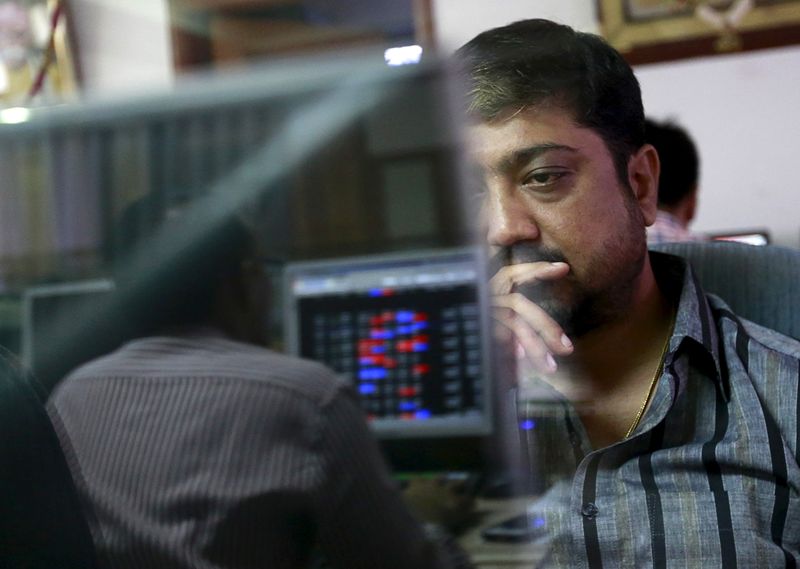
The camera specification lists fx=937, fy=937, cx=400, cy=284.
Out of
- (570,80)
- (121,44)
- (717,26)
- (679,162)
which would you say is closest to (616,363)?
(570,80)

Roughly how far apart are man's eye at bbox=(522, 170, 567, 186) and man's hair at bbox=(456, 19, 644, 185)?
1.7 inches

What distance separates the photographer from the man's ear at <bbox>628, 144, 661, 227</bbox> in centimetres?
70

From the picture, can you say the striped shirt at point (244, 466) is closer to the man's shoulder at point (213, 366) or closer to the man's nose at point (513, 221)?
the man's shoulder at point (213, 366)

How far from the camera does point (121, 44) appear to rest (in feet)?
1.48

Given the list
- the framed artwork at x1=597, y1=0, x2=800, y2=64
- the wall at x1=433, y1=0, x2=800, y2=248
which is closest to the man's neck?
the wall at x1=433, y1=0, x2=800, y2=248

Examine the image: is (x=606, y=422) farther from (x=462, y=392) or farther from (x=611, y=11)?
(x=611, y=11)

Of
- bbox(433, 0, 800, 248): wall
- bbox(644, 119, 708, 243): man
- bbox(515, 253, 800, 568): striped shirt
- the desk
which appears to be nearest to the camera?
the desk

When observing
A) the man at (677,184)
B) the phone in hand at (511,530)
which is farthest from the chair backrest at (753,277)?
the phone in hand at (511,530)

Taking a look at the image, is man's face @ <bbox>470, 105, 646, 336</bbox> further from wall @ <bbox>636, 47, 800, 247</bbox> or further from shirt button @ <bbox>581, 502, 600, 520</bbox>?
wall @ <bbox>636, 47, 800, 247</bbox>

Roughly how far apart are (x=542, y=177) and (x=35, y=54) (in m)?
0.32

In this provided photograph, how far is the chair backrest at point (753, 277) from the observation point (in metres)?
0.89

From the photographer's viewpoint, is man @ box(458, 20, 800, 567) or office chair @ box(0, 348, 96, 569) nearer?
office chair @ box(0, 348, 96, 569)


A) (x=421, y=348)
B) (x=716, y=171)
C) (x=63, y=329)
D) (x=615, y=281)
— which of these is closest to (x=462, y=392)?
(x=421, y=348)

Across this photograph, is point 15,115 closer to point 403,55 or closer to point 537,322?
point 403,55
